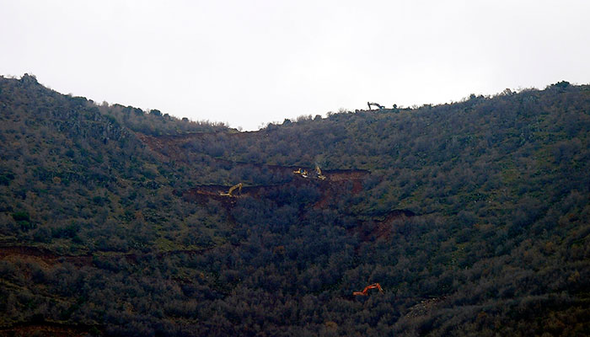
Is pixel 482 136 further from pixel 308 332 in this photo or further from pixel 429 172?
pixel 308 332

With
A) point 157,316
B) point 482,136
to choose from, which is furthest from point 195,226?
point 482,136

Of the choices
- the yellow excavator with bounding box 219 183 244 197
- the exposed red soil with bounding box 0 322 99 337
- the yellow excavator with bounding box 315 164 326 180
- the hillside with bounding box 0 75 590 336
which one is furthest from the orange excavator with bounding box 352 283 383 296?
the yellow excavator with bounding box 219 183 244 197

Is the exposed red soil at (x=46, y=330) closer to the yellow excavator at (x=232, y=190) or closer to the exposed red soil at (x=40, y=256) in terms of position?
the exposed red soil at (x=40, y=256)

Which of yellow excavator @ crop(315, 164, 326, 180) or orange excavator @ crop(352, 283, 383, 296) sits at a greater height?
yellow excavator @ crop(315, 164, 326, 180)

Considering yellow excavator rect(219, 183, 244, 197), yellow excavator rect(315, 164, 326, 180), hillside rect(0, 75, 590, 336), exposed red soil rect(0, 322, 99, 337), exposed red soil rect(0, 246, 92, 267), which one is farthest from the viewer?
yellow excavator rect(315, 164, 326, 180)

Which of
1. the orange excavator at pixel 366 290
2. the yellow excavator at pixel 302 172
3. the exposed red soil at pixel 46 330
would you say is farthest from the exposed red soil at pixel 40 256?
the yellow excavator at pixel 302 172

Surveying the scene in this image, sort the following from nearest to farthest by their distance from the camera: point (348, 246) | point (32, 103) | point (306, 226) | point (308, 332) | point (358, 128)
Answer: point (308, 332) → point (348, 246) → point (306, 226) → point (32, 103) → point (358, 128)

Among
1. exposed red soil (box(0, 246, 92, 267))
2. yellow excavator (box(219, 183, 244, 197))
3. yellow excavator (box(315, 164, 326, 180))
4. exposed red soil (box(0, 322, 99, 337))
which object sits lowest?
exposed red soil (box(0, 322, 99, 337))

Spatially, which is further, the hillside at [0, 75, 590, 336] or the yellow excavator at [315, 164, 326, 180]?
the yellow excavator at [315, 164, 326, 180]

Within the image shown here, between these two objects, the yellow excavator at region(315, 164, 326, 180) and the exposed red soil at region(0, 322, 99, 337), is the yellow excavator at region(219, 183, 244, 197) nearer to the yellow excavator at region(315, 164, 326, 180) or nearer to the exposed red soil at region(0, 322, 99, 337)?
the yellow excavator at region(315, 164, 326, 180)
